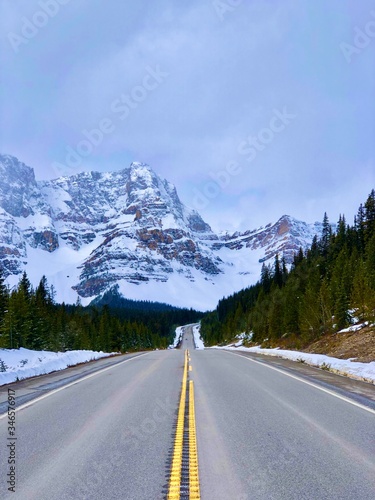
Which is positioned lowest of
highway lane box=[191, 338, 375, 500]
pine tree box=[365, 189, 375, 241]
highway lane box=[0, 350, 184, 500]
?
highway lane box=[191, 338, 375, 500]

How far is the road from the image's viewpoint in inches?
166

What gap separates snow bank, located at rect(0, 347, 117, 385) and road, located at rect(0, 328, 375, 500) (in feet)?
9.93

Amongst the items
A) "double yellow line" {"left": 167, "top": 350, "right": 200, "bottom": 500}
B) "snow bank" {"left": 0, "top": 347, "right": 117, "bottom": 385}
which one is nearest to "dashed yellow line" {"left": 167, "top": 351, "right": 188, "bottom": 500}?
"double yellow line" {"left": 167, "top": 350, "right": 200, "bottom": 500}

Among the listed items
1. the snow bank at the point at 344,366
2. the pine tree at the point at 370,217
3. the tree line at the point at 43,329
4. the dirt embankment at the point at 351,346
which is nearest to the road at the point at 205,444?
the snow bank at the point at 344,366

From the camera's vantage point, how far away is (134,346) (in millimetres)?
A: 84812

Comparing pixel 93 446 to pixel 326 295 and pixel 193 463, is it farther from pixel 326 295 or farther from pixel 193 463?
pixel 326 295

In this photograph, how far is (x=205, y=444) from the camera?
5797mm

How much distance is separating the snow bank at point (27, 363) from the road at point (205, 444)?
3.03m

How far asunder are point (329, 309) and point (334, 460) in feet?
114

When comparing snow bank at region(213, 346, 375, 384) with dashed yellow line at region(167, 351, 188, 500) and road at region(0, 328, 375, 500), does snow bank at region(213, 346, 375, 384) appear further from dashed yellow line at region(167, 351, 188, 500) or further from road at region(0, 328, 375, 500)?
dashed yellow line at region(167, 351, 188, 500)

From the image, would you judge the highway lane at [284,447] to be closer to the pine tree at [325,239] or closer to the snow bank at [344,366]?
the snow bank at [344,366]

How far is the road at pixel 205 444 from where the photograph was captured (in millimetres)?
4207

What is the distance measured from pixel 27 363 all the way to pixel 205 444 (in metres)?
15.3

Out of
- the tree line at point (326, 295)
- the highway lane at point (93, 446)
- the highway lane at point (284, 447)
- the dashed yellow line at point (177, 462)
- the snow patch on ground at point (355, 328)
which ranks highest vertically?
the tree line at point (326, 295)
